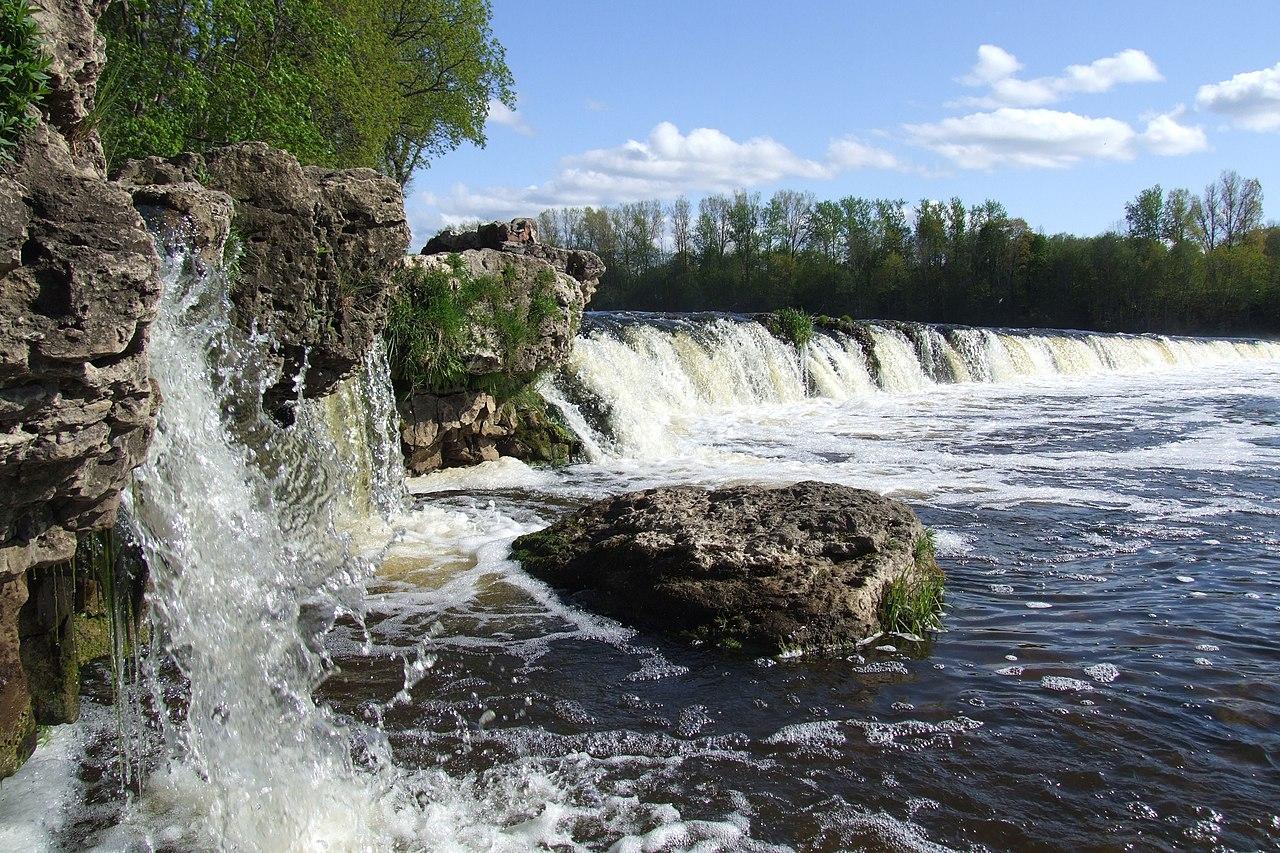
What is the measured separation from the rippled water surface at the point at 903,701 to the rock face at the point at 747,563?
0.24 metres

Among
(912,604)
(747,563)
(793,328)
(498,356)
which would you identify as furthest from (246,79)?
(793,328)

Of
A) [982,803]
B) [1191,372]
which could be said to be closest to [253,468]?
[982,803]

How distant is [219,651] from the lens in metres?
4.17

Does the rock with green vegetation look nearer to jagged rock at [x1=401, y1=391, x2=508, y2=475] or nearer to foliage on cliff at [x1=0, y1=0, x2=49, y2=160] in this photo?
jagged rock at [x1=401, y1=391, x2=508, y2=475]

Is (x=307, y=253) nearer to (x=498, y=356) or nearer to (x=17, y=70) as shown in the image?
(x=17, y=70)

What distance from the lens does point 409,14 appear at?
2361 centimetres

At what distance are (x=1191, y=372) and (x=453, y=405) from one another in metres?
26.9

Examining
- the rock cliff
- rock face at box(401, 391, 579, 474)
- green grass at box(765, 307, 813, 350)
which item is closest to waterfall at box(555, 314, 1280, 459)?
green grass at box(765, 307, 813, 350)

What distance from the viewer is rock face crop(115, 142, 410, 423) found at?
624 centimetres

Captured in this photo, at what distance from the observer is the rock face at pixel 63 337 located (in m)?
2.82

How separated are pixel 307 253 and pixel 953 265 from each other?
5023 centimetres

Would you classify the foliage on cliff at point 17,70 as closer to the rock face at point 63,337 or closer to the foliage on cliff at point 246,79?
the rock face at point 63,337

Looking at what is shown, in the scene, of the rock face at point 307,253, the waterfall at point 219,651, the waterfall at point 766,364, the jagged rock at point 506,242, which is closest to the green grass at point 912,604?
the waterfall at point 219,651

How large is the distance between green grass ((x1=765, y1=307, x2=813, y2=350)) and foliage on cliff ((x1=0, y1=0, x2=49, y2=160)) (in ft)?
59.1
